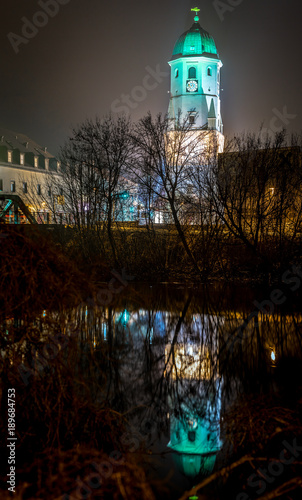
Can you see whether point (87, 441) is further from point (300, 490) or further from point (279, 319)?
point (279, 319)

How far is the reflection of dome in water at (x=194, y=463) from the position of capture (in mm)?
7020

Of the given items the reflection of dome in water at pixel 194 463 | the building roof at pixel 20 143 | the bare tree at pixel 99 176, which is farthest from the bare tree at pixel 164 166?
the building roof at pixel 20 143

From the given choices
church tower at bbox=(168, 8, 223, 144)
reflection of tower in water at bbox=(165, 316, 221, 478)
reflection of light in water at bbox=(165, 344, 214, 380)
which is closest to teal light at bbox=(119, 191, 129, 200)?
reflection of tower in water at bbox=(165, 316, 221, 478)

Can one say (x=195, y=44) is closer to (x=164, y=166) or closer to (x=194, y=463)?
(x=164, y=166)

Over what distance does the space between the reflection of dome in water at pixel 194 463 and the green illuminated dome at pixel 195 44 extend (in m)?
107

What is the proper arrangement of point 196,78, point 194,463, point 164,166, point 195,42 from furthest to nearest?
point 196,78
point 195,42
point 164,166
point 194,463

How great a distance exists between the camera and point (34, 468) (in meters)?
6.76

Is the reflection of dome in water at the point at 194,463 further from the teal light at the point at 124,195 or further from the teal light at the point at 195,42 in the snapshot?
the teal light at the point at 195,42

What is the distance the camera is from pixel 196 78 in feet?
350

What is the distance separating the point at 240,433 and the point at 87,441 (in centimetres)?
214

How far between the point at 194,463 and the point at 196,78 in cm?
10618

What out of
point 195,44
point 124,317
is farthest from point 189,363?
point 195,44

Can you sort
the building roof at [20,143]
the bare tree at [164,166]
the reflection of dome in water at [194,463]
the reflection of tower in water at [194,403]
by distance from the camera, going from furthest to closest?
1. the building roof at [20,143]
2. the bare tree at [164,166]
3. the reflection of tower in water at [194,403]
4. the reflection of dome in water at [194,463]

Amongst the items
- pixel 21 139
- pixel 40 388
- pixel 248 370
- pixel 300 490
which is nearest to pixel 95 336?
pixel 248 370
